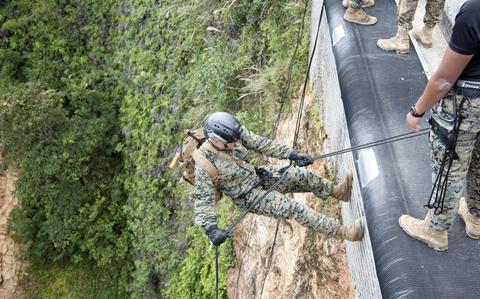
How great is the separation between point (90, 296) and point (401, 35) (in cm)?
1093

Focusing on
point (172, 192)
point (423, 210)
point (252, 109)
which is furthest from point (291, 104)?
point (172, 192)

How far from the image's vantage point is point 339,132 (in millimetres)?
4234

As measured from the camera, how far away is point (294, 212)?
3.93 meters

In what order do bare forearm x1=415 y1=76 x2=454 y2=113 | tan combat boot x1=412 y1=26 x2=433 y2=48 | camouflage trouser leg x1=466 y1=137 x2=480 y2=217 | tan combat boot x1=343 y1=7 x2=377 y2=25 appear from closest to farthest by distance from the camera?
bare forearm x1=415 y1=76 x2=454 y2=113
camouflage trouser leg x1=466 y1=137 x2=480 y2=217
tan combat boot x1=412 y1=26 x2=433 y2=48
tan combat boot x1=343 y1=7 x2=377 y2=25

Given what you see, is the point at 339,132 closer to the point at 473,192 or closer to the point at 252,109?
the point at 473,192

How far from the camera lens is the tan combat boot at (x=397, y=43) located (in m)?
4.31

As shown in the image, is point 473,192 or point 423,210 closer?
point 473,192

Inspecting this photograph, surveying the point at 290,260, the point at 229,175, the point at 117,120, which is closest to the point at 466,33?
the point at 229,175

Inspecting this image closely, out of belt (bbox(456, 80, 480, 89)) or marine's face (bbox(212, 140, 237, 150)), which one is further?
marine's face (bbox(212, 140, 237, 150))

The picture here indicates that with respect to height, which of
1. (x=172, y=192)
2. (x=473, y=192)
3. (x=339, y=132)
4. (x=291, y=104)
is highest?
(x=473, y=192)

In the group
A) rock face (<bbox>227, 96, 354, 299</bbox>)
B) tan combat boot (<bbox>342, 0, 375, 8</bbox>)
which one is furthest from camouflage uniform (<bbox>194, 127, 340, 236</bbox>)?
tan combat boot (<bbox>342, 0, 375, 8</bbox>)

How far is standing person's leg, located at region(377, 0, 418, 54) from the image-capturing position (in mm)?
4184

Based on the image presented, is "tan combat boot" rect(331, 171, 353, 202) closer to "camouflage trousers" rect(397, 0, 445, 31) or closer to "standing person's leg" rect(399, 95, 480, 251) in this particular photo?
"standing person's leg" rect(399, 95, 480, 251)

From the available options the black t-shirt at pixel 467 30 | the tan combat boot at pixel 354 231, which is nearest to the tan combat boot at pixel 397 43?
the tan combat boot at pixel 354 231
